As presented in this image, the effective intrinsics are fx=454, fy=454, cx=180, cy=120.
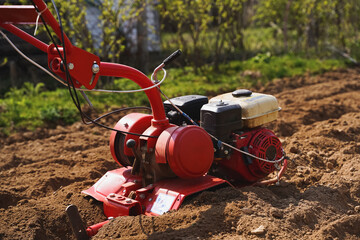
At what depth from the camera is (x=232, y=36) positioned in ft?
42.0

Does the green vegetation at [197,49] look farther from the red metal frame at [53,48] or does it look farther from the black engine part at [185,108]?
the red metal frame at [53,48]

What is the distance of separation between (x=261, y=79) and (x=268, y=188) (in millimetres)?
5983

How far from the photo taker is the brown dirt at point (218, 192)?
11.2ft

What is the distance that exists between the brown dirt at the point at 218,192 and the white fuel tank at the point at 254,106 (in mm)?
672

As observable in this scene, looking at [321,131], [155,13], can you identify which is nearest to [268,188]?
[321,131]

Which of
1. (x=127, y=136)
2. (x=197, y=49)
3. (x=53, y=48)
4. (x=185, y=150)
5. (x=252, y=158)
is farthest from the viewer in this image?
(x=197, y=49)

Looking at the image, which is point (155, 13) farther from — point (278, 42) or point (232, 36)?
point (278, 42)

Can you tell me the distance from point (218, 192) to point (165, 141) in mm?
624

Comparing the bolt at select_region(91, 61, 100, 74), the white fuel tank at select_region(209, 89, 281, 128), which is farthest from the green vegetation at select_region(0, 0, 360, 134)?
the bolt at select_region(91, 61, 100, 74)

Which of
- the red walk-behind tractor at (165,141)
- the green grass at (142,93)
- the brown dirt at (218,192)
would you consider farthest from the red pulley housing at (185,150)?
the green grass at (142,93)

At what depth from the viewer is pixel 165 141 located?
3729 mm

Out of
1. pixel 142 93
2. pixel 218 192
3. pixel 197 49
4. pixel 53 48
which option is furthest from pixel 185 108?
pixel 197 49

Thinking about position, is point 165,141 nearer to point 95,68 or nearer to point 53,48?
point 95,68

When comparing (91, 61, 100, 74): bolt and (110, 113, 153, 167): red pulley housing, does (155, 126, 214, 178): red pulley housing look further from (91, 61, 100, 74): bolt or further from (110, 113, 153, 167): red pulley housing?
(91, 61, 100, 74): bolt
